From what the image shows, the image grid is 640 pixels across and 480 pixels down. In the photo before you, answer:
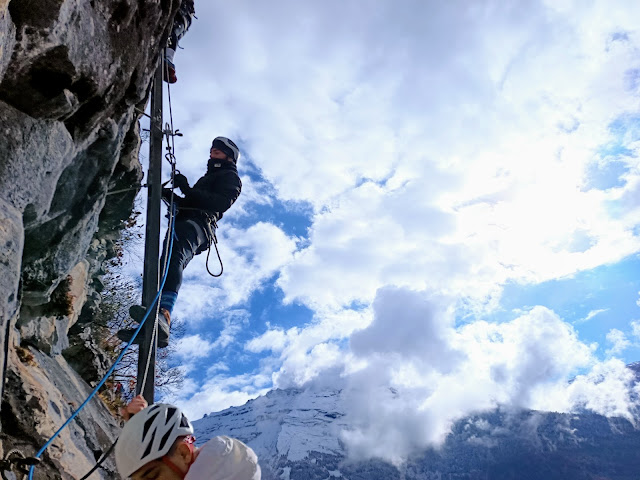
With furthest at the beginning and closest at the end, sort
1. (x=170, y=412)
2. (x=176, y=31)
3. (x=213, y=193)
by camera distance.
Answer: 1. (x=176, y=31)
2. (x=213, y=193)
3. (x=170, y=412)

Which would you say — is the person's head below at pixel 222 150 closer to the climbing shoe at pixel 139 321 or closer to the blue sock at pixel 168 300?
the blue sock at pixel 168 300

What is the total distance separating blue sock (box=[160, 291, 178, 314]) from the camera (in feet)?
19.8

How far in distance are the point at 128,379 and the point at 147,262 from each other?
9.90 metres

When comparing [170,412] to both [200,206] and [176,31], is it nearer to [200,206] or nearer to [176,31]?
[200,206]

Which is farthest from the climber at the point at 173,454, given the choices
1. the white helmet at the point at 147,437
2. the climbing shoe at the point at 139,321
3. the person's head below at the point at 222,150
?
the person's head below at the point at 222,150

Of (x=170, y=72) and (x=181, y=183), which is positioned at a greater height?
(x=170, y=72)

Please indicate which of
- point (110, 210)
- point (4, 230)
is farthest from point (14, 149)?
point (110, 210)

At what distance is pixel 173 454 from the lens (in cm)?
238

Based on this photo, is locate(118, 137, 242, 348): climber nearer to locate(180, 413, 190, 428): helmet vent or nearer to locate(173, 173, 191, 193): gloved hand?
locate(173, 173, 191, 193): gloved hand

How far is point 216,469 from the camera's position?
7.20ft

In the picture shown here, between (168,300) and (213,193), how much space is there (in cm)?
205

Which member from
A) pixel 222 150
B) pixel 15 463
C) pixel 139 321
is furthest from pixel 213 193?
pixel 15 463

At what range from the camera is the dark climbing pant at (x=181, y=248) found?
246 inches

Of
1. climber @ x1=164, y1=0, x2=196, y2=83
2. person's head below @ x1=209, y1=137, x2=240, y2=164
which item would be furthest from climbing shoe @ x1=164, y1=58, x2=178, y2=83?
person's head below @ x1=209, y1=137, x2=240, y2=164
